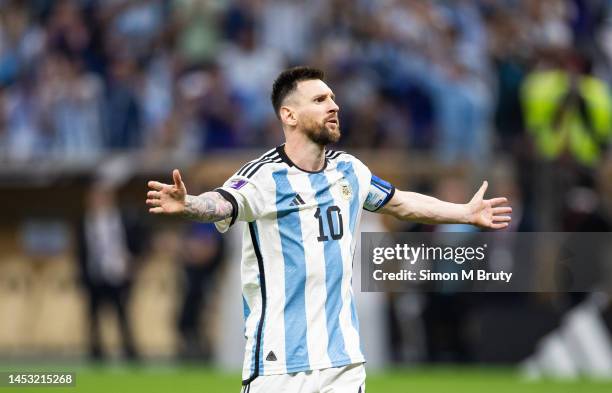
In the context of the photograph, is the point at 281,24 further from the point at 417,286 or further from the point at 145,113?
the point at 417,286

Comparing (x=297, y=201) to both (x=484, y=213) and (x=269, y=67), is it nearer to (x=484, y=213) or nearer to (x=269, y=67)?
(x=484, y=213)

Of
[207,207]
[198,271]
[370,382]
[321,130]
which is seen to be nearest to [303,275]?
[207,207]

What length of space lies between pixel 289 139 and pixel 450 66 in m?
10.4

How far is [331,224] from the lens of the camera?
22.9ft

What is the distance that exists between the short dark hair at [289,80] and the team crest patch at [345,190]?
1.81 ft

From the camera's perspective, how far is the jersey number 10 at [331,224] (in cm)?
693

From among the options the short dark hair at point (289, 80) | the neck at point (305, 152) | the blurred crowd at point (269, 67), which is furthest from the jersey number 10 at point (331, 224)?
the blurred crowd at point (269, 67)

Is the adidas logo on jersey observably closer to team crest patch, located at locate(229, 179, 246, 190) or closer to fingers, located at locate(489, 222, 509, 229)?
team crest patch, located at locate(229, 179, 246, 190)

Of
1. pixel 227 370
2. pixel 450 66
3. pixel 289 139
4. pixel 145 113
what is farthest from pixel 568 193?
pixel 289 139

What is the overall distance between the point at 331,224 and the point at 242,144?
33.5 ft

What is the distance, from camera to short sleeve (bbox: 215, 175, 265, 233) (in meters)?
6.70

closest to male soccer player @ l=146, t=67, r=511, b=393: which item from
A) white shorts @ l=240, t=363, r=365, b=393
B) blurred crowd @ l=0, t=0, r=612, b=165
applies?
white shorts @ l=240, t=363, r=365, b=393

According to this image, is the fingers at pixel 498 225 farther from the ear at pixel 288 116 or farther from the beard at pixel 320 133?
the ear at pixel 288 116

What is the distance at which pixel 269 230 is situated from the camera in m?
6.90
